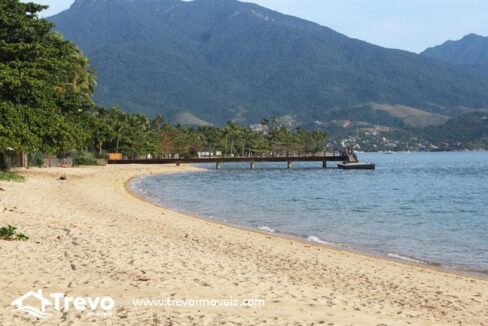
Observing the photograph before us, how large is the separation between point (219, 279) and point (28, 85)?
28969mm

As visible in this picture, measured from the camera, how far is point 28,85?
3600cm

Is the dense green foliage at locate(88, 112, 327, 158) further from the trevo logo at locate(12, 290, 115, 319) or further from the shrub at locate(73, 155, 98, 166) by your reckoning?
the trevo logo at locate(12, 290, 115, 319)

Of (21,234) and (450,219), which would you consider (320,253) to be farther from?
(450,219)

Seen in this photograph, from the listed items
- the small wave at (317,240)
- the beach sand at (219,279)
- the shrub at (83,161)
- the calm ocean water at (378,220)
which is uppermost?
the shrub at (83,161)

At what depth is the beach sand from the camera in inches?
350

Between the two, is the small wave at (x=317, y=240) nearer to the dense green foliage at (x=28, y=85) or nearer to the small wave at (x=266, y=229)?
the small wave at (x=266, y=229)

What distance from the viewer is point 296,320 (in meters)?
8.65

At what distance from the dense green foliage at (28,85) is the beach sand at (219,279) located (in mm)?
16282

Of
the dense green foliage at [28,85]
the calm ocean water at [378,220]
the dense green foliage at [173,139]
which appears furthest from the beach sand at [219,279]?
the dense green foliage at [173,139]

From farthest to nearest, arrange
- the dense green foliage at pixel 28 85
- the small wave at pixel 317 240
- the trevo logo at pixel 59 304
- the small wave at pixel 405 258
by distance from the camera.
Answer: the dense green foliage at pixel 28 85 < the small wave at pixel 317 240 < the small wave at pixel 405 258 < the trevo logo at pixel 59 304

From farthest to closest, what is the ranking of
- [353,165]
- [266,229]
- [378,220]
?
1. [353,165]
2. [378,220]
3. [266,229]

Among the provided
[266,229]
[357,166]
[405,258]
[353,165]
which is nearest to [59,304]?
[405,258]

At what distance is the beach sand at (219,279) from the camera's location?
29.2ft

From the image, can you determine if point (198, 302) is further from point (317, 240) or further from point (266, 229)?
point (266, 229)
